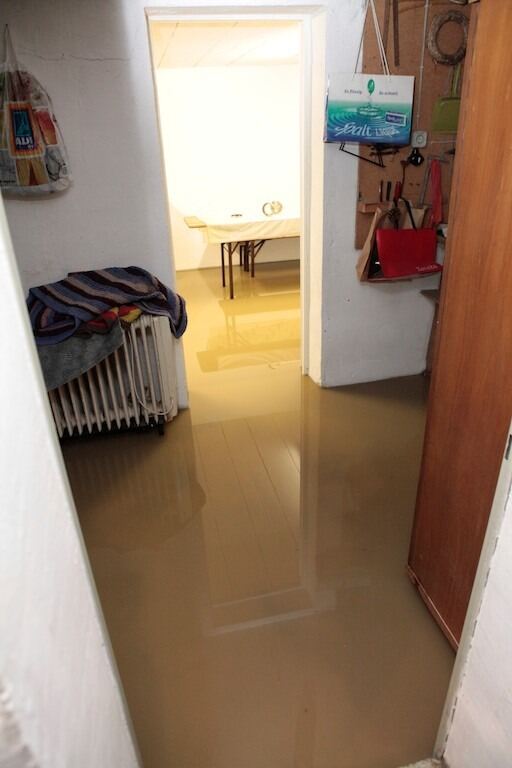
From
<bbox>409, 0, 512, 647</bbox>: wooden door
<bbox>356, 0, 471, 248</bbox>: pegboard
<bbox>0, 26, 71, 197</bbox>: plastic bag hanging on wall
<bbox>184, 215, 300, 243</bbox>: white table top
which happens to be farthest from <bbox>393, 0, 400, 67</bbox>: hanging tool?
<bbox>184, 215, 300, 243</bbox>: white table top

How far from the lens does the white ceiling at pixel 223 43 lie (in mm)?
3541

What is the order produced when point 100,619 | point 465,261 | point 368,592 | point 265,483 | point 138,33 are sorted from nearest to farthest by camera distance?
point 100,619, point 465,261, point 368,592, point 138,33, point 265,483

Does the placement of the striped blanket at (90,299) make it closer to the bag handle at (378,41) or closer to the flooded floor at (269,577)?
the flooded floor at (269,577)

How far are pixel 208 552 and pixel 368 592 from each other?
66cm

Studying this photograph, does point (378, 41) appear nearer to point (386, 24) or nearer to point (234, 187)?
point (386, 24)

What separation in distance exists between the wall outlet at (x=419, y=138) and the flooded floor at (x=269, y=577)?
1.47 meters

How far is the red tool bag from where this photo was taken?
2.84 metres

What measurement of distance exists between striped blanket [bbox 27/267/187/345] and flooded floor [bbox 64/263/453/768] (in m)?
0.72

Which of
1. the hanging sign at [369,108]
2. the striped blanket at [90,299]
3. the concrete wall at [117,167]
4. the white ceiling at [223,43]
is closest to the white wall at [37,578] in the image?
the striped blanket at [90,299]

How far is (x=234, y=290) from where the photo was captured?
5363mm

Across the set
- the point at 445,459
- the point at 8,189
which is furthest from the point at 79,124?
the point at 445,459

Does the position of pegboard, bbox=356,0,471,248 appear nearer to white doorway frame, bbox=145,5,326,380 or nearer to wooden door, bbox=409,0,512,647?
white doorway frame, bbox=145,5,326,380

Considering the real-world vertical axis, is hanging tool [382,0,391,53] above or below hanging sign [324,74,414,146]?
above

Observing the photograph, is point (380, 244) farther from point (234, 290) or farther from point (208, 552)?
point (234, 290)
